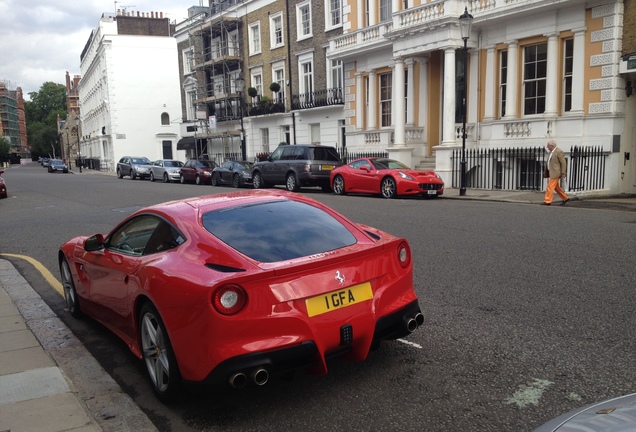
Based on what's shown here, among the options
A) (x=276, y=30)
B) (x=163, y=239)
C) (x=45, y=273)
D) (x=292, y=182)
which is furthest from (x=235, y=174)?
(x=163, y=239)

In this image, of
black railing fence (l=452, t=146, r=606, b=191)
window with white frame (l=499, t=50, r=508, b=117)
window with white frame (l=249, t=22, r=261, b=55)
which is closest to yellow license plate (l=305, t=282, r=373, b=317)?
black railing fence (l=452, t=146, r=606, b=191)

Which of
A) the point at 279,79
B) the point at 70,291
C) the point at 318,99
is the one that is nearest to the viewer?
the point at 70,291

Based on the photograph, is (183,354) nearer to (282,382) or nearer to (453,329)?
(282,382)

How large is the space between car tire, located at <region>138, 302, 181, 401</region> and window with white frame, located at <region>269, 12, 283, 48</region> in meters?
32.7

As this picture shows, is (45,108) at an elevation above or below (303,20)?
above

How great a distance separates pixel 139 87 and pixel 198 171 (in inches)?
1370

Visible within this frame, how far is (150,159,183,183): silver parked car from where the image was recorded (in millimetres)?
33875

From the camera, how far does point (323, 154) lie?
2208 cm

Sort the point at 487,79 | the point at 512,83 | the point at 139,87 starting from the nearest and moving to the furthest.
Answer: the point at 512,83
the point at 487,79
the point at 139,87

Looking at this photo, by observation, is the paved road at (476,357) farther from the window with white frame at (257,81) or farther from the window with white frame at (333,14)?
the window with white frame at (257,81)

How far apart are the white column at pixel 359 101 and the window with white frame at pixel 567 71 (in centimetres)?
1065

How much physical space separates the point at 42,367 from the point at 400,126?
20429mm

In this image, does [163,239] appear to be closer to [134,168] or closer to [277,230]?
[277,230]

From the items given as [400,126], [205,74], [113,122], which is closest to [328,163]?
[400,126]
